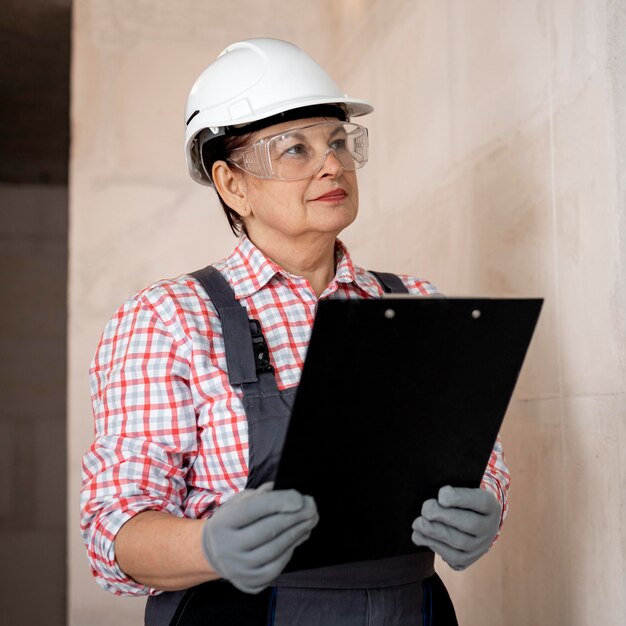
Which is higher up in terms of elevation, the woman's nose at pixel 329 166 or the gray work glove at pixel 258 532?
the woman's nose at pixel 329 166

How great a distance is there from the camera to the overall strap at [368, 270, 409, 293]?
1.88m

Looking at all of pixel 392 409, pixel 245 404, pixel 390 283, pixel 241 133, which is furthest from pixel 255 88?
pixel 392 409

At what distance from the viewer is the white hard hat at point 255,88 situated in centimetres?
176

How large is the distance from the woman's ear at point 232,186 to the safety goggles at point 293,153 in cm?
5

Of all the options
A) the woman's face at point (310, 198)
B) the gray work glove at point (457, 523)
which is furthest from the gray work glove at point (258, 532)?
the woman's face at point (310, 198)

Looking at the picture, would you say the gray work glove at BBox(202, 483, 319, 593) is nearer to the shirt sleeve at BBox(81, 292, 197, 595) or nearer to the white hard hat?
the shirt sleeve at BBox(81, 292, 197, 595)

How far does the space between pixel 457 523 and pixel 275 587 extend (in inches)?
12.8

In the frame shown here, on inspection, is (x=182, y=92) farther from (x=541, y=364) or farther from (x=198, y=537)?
(x=198, y=537)

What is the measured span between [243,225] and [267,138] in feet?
0.71

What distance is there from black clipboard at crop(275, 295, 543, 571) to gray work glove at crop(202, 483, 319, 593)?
0.03m

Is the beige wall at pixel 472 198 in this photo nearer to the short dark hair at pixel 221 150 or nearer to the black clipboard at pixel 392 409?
the black clipboard at pixel 392 409

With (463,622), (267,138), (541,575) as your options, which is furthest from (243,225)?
(463,622)

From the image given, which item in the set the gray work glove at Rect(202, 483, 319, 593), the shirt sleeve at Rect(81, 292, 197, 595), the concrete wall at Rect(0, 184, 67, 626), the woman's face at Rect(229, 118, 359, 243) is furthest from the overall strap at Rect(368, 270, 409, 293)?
the concrete wall at Rect(0, 184, 67, 626)

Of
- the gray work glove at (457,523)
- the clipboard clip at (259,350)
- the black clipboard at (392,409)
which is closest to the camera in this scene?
the black clipboard at (392,409)
